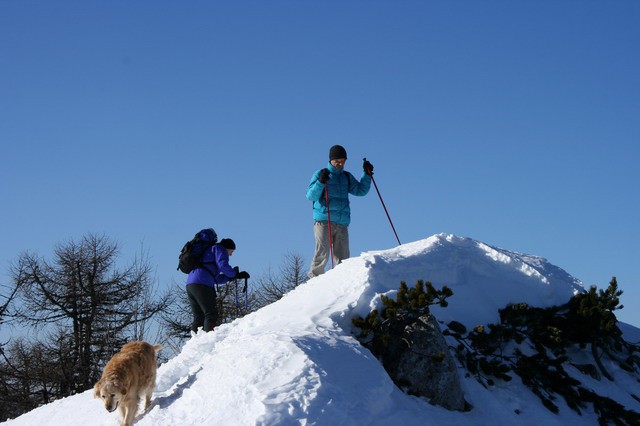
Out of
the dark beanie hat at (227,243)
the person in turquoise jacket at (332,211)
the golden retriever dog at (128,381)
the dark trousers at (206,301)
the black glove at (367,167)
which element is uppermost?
the black glove at (367,167)

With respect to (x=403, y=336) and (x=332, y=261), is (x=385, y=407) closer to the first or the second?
(x=403, y=336)

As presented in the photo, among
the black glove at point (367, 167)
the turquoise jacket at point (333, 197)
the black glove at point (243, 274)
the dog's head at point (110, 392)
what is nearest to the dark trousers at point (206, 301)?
the black glove at point (243, 274)

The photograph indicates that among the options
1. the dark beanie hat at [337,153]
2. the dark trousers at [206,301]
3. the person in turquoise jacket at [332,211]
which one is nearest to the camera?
the dark trousers at [206,301]

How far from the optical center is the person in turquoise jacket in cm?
1127

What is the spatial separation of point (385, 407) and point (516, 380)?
2651 millimetres

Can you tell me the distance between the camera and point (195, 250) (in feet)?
32.3

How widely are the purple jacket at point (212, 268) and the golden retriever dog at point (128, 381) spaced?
7.35ft

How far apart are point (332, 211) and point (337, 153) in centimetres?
114

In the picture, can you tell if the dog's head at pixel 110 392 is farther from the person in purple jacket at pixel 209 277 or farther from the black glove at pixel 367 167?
the black glove at pixel 367 167

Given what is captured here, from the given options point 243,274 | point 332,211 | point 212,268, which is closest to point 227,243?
point 212,268

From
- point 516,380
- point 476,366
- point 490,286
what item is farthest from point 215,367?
point 490,286

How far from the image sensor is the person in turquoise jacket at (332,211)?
37.0ft

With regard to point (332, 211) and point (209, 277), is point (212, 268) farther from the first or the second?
point (332, 211)

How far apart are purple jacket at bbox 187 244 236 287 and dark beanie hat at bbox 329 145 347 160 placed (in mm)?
2949
